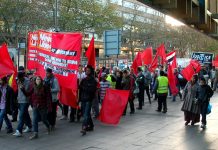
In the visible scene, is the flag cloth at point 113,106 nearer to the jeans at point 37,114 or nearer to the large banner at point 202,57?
the jeans at point 37,114

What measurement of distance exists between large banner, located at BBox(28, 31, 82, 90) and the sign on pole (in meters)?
6.76

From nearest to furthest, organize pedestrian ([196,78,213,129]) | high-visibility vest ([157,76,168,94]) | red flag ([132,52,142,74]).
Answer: pedestrian ([196,78,213,129]) < high-visibility vest ([157,76,168,94]) < red flag ([132,52,142,74])

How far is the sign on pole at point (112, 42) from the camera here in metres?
17.9

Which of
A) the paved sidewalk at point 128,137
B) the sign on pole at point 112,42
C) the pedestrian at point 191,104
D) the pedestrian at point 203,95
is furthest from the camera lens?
the sign on pole at point 112,42

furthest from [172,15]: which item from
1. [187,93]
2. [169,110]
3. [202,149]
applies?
[169,110]

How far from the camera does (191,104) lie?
38.0ft

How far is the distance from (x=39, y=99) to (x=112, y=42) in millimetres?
8783

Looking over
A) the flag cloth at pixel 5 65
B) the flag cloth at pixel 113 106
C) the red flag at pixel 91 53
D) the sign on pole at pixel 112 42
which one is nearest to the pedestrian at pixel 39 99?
the flag cloth at pixel 5 65

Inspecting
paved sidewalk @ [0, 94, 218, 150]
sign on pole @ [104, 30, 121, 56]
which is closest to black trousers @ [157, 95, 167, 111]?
paved sidewalk @ [0, 94, 218, 150]

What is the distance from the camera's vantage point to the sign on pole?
1789 cm

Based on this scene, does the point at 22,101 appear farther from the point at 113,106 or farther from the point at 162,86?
the point at 162,86

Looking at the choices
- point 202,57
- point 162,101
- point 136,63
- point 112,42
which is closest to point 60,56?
point 162,101

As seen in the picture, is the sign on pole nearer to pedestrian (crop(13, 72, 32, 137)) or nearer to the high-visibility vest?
the high-visibility vest

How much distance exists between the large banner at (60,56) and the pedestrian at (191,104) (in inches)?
132
